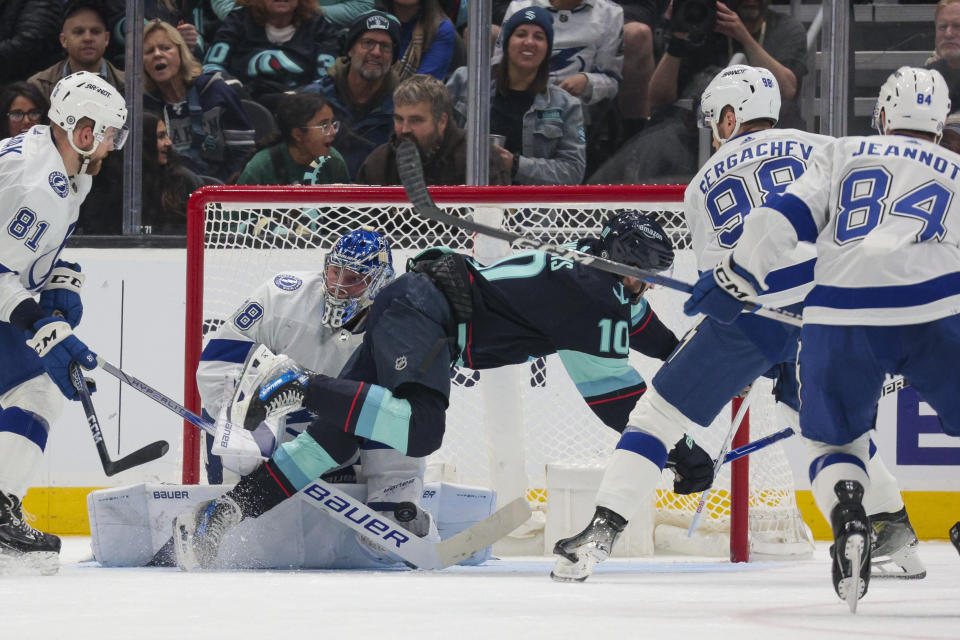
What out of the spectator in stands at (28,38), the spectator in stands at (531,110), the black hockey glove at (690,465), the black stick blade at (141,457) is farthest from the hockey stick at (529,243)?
the spectator in stands at (28,38)

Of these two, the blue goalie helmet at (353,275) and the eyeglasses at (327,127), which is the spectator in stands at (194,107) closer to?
the eyeglasses at (327,127)

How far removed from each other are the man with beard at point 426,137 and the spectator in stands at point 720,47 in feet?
2.40

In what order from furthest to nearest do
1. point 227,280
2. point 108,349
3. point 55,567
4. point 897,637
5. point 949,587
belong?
point 108,349, point 227,280, point 55,567, point 949,587, point 897,637

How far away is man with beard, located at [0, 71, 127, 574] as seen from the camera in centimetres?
319

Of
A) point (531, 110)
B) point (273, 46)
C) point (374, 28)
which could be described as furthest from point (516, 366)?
point (273, 46)

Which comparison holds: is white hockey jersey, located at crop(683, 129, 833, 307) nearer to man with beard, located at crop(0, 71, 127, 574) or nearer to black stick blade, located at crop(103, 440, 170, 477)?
black stick blade, located at crop(103, 440, 170, 477)

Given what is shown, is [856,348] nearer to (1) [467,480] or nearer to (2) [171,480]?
(1) [467,480]

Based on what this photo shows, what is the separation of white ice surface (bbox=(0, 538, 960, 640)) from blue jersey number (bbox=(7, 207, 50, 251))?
2.62ft

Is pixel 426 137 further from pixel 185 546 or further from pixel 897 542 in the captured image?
pixel 897 542

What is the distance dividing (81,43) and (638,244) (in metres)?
2.88

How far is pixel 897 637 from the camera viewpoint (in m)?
1.91

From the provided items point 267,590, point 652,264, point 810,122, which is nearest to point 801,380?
point 652,264

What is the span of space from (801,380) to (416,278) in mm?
1142

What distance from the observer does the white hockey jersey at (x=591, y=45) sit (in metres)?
5.05
